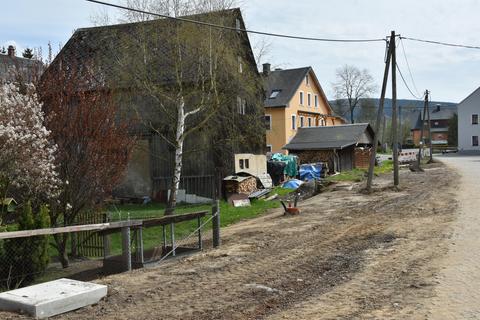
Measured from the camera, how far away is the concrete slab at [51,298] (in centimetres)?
609

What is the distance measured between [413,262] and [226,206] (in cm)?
1510

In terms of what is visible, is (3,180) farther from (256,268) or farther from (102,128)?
(256,268)

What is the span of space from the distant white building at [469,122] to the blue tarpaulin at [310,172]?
173ft

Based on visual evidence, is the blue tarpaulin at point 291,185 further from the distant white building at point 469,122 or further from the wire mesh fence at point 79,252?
the distant white building at point 469,122

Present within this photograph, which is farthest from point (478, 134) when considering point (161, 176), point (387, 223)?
point (387, 223)

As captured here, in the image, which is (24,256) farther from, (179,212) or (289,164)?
(289,164)

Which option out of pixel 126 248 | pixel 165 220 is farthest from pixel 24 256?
pixel 165 220

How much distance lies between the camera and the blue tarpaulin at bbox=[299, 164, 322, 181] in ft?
115

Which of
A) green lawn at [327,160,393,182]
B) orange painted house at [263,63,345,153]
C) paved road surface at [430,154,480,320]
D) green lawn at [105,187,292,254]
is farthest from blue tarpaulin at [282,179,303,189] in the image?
paved road surface at [430,154,480,320]

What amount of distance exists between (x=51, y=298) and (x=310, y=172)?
30194 millimetres

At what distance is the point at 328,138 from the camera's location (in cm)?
4272

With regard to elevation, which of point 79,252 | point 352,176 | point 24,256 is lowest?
point 79,252

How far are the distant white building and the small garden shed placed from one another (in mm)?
41445

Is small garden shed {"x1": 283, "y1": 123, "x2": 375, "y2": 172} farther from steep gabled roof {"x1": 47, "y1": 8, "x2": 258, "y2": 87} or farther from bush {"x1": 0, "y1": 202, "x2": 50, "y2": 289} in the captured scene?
bush {"x1": 0, "y1": 202, "x2": 50, "y2": 289}
